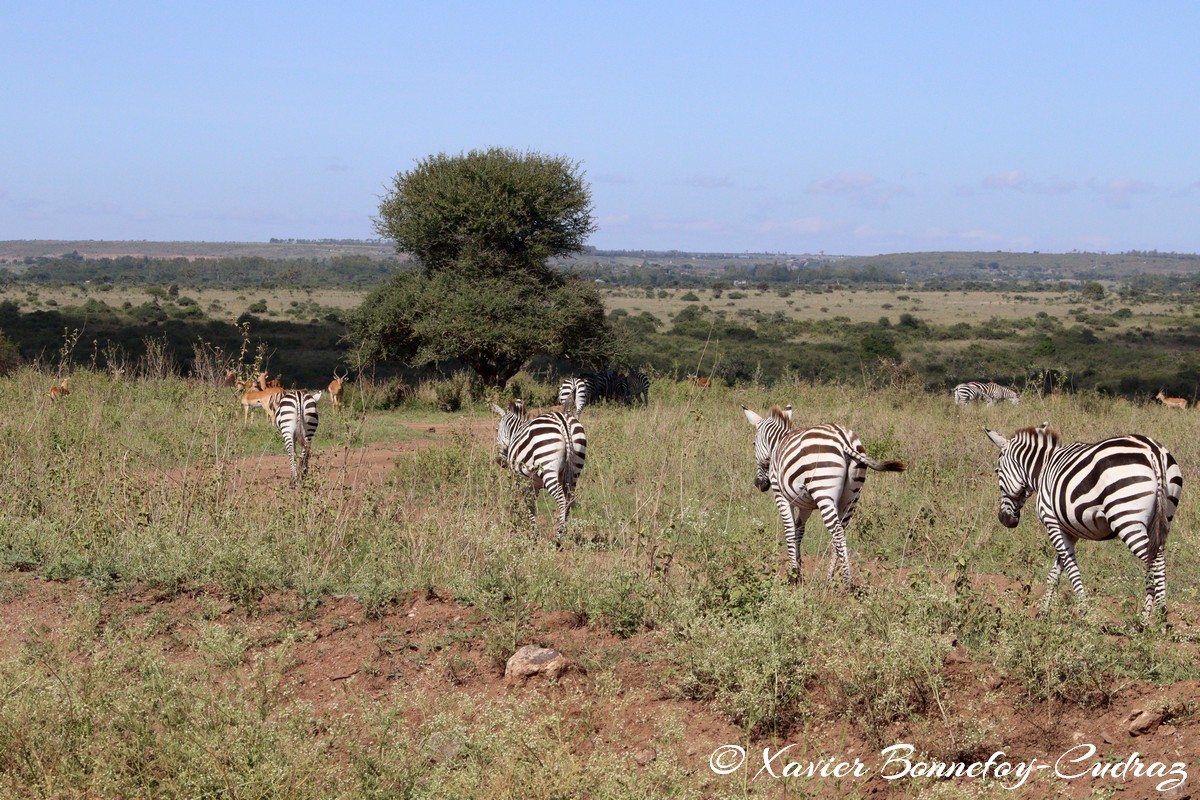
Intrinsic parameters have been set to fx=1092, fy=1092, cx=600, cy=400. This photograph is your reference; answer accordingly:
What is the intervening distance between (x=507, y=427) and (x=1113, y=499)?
5411 millimetres

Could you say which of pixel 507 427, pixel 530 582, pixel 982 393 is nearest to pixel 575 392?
pixel 982 393

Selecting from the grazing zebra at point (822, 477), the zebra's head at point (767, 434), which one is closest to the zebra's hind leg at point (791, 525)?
the grazing zebra at point (822, 477)

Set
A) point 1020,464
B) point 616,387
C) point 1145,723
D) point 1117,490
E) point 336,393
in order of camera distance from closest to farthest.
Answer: point 1145,723, point 1117,490, point 1020,464, point 336,393, point 616,387

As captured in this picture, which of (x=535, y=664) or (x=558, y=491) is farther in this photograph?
(x=558, y=491)

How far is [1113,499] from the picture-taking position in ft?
24.2

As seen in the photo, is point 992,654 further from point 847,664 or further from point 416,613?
point 416,613

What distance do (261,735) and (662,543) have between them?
3.60m

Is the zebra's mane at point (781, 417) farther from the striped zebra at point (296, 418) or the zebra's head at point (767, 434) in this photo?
the striped zebra at point (296, 418)

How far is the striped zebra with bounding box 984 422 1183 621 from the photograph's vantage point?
23.8 feet

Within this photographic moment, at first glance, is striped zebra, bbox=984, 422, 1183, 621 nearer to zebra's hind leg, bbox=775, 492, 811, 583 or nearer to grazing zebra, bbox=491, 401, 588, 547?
zebra's hind leg, bbox=775, 492, 811, 583

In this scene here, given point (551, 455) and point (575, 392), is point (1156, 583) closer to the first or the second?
point (551, 455)

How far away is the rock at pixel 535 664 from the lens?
5.55 m

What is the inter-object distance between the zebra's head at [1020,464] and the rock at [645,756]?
4823 millimetres

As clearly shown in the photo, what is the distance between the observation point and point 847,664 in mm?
5121
